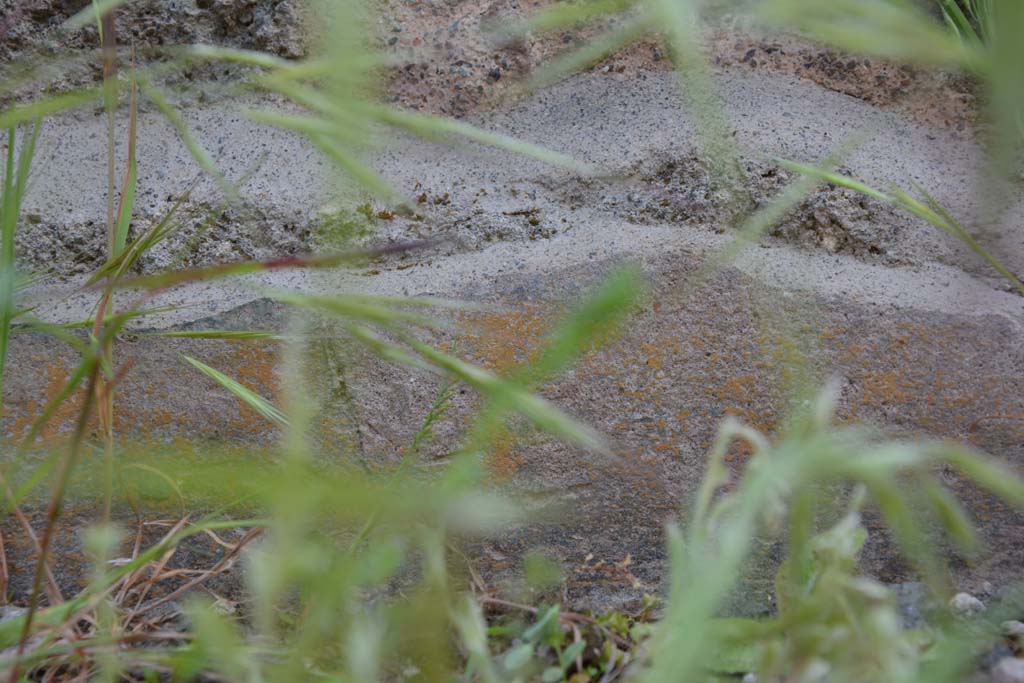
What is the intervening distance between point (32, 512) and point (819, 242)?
0.89 m

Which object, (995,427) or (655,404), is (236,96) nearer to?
(655,404)

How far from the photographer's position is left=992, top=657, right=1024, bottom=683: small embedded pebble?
0.66m

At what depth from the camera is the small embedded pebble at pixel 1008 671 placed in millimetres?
655

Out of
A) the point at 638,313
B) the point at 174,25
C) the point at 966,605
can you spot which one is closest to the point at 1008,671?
the point at 966,605

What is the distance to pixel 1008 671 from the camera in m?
0.67

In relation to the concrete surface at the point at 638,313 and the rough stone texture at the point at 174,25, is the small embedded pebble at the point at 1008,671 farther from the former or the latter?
the rough stone texture at the point at 174,25

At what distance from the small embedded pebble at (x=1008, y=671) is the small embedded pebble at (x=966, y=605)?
186 mm

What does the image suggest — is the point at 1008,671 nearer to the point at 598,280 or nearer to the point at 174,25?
the point at 598,280

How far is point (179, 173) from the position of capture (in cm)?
107

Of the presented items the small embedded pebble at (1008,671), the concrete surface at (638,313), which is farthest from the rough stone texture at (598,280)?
the small embedded pebble at (1008,671)

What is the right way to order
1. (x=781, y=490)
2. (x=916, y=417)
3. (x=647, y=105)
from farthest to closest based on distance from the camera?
1. (x=647, y=105)
2. (x=916, y=417)
3. (x=781, y=490)

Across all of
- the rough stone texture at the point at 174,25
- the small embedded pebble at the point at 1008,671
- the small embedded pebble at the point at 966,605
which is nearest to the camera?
the small embedded pebble at the point at 1008,671

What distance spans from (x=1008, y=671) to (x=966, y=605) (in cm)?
24

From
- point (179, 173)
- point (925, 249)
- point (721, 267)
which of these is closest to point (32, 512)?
point (179, 173)
